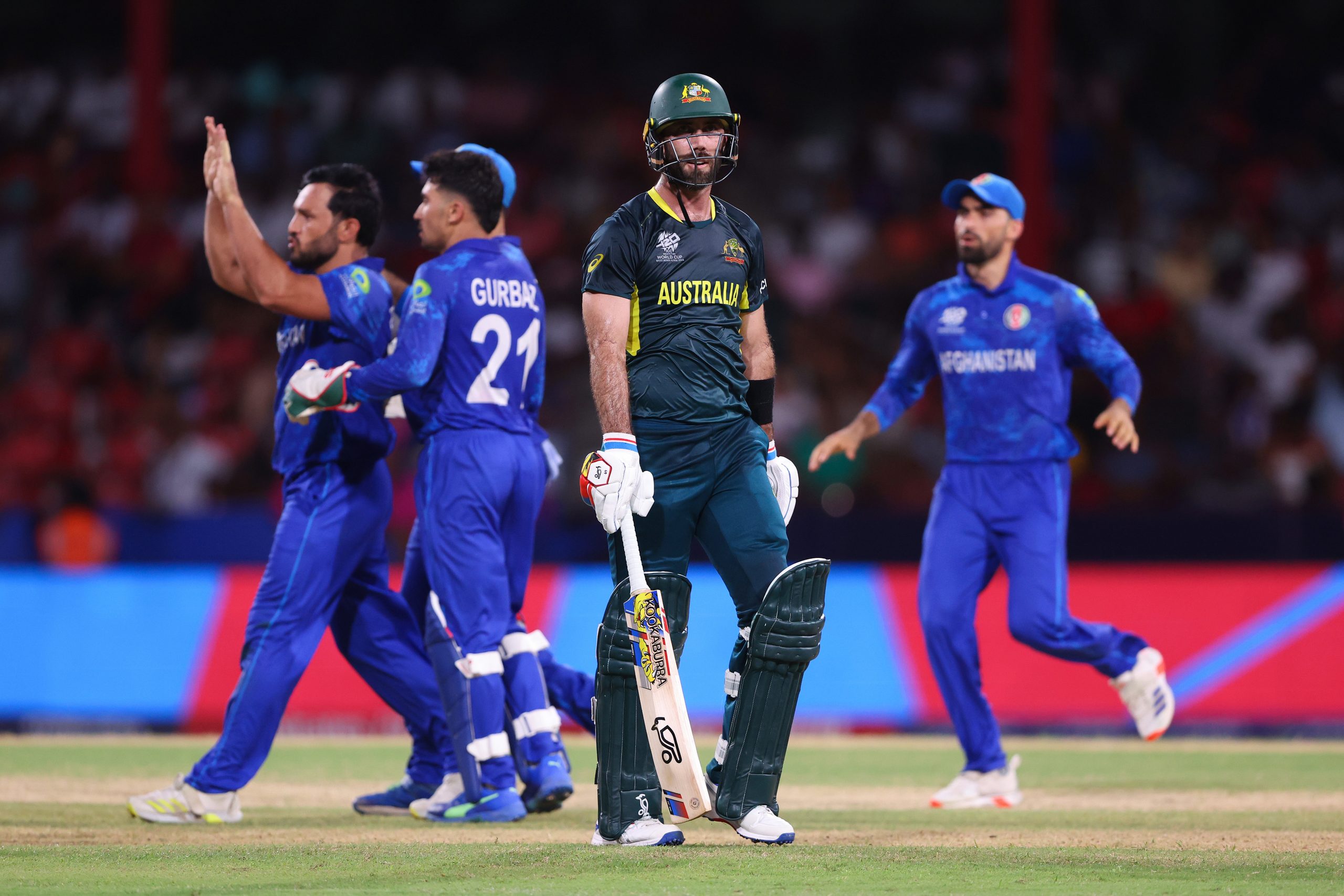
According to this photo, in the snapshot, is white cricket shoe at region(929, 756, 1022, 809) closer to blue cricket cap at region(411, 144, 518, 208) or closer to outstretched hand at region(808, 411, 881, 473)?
outstretched hand at region(808, 411, 881, 473)

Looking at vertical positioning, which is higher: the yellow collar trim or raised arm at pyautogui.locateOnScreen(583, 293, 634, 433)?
the yellow collar trim

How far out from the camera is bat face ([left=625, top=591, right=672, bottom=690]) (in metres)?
5.46

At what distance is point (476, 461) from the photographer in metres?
6.57

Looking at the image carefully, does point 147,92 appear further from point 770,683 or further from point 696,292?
point 770,683

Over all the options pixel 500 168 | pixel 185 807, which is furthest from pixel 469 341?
pixel 185 807

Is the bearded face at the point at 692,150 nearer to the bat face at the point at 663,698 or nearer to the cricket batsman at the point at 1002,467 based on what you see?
the bat face at the point at 663,698

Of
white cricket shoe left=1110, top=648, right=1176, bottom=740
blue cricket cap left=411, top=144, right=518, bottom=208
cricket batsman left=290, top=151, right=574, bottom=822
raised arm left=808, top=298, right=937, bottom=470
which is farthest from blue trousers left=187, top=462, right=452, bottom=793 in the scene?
white cricket shoe left=1110, top=648, right=1176, bottom=740

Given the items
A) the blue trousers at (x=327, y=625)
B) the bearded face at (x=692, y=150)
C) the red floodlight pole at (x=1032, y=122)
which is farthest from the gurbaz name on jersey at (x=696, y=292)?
the red floodlight pole at (x=1032, y=122)

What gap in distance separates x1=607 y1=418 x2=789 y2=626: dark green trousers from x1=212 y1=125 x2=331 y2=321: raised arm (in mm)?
1693

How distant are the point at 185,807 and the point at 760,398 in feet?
8.96

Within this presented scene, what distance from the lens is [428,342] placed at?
651 centimetres

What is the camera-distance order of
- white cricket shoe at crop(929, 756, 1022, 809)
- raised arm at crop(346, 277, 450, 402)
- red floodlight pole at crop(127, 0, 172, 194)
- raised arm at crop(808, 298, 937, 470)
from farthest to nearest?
red floodlight pole at crop(127, 0, 172, 194) < raised arm at crop(808, 298, 937, 470) < white cricket shoe at crop(929, 756, 1022, 809) < raised arm at crop(346, 277, 450, 402)

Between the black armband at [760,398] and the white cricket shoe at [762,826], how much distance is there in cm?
136

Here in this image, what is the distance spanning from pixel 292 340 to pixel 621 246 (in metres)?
1.87
